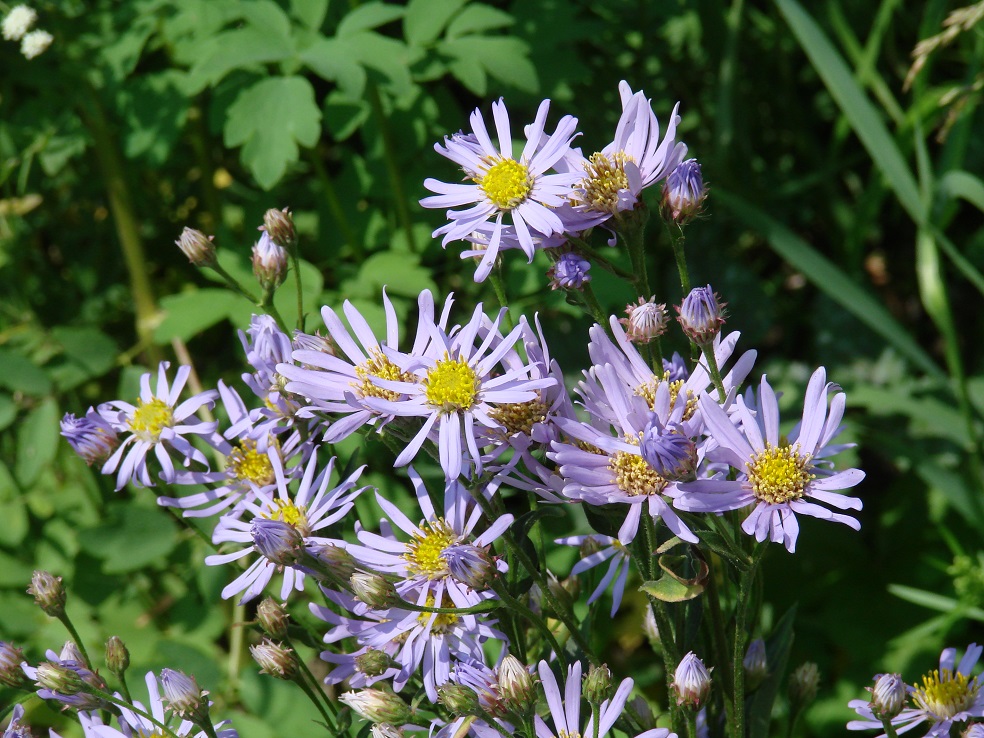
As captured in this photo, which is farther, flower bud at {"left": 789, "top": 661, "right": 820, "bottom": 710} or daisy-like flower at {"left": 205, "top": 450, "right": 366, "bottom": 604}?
flower bud at {"left": 789, "top": 661, "right": 820, "bottom": 710}

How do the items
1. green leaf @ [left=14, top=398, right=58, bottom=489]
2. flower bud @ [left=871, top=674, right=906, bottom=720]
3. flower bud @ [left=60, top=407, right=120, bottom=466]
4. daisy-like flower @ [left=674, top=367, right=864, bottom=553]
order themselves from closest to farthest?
daisy-like flower @ [left=674, top=367, right=864, bottom=553] → flower bud @ [left=871, top=674, right=906, bottom=720] → flower bud @ [left=60, top=407, right=120, bottom=466] → green leaf @ [left=14, top=398, right=58, bottom=489]

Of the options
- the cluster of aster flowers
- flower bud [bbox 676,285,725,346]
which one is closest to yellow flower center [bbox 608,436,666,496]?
the cluster of aster flowers

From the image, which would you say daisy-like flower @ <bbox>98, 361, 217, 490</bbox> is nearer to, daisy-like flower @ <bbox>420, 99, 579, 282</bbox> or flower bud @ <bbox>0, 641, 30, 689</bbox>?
flower bud @ <bbox>0, 641, 30, 689</bbox>

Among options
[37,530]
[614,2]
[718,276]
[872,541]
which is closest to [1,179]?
[37,530]

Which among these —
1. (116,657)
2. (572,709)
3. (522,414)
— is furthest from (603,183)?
(116,657)

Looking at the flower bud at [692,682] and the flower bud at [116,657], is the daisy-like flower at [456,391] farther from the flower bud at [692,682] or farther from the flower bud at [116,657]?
the flower bud at [116,657]

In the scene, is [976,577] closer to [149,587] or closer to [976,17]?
[976,17]
